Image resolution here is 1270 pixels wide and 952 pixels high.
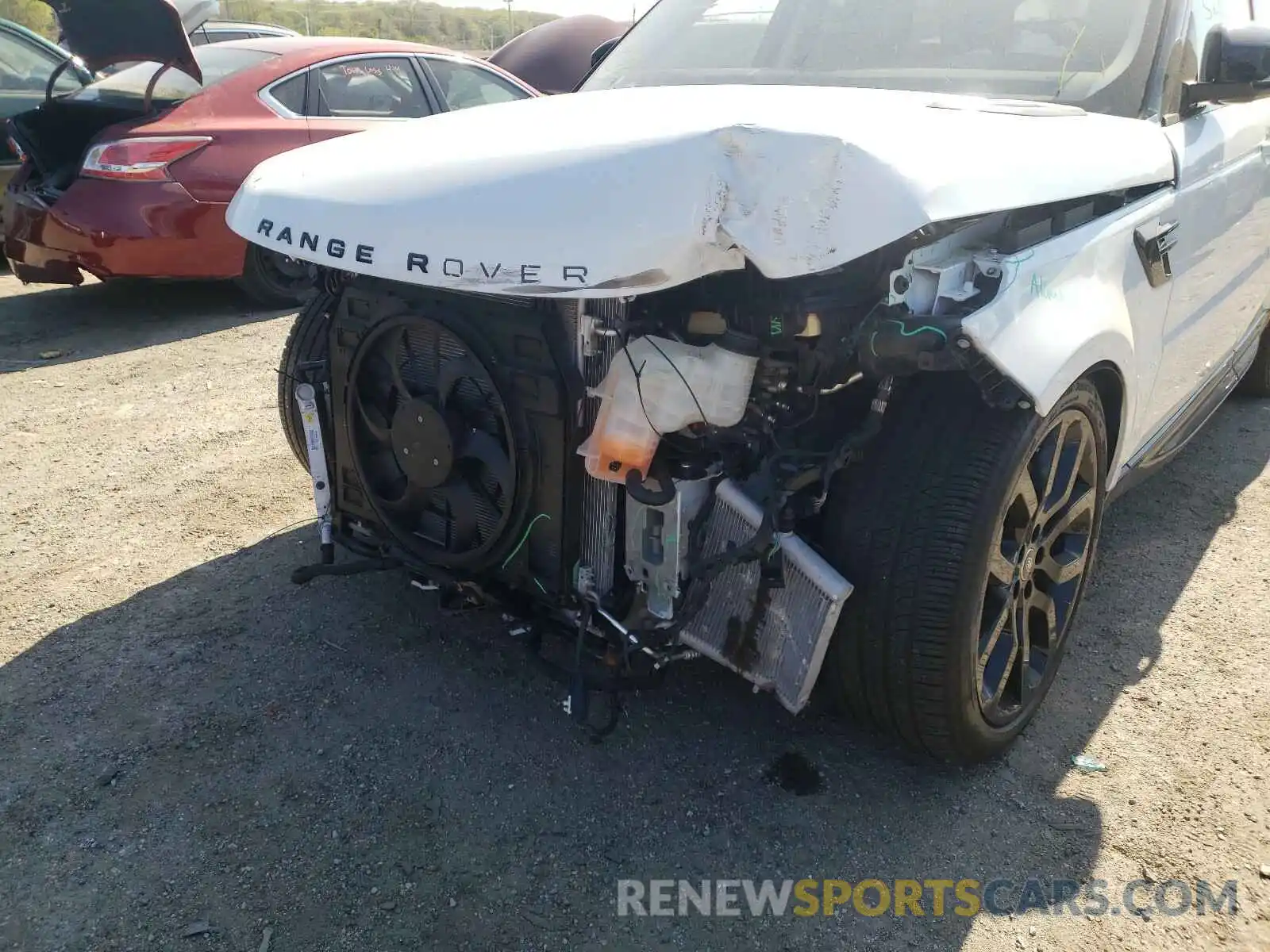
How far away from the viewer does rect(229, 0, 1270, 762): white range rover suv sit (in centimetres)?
192

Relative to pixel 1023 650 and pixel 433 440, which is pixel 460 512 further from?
pixel 1023 650

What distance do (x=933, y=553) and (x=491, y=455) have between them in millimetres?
1040

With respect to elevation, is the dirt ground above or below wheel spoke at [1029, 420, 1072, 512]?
below

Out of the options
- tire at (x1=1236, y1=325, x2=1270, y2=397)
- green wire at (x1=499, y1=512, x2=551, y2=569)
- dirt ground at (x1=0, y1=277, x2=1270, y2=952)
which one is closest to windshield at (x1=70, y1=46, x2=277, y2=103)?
dirt ground at (x1=0, y1=277, x2=1270, y2=952)

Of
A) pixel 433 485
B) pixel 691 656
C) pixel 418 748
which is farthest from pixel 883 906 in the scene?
pixel 433 485

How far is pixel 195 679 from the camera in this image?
9.16ft

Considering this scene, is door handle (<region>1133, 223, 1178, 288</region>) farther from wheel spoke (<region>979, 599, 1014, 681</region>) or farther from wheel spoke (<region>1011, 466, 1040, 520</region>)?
wheel spoke (<region>979, 599, 1014, 681</region>)


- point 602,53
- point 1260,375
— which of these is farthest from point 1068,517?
point 1260,375

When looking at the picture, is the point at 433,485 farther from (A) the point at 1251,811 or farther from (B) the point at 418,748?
(A) the point at 1251,811

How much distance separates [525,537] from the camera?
2.42 m

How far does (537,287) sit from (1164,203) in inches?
70.8

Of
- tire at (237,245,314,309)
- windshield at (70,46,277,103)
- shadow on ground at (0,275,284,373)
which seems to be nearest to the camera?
shadow on ground at (0,275,284,373)

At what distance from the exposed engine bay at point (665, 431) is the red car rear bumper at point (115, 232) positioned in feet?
12.3

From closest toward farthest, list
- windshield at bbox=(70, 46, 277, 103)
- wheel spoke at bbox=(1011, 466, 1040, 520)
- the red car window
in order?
wheel spoke at bbox=(1011, 466, 1040, 520) < windshield at bbox=(70, 46, 277, 103) < the red car window
